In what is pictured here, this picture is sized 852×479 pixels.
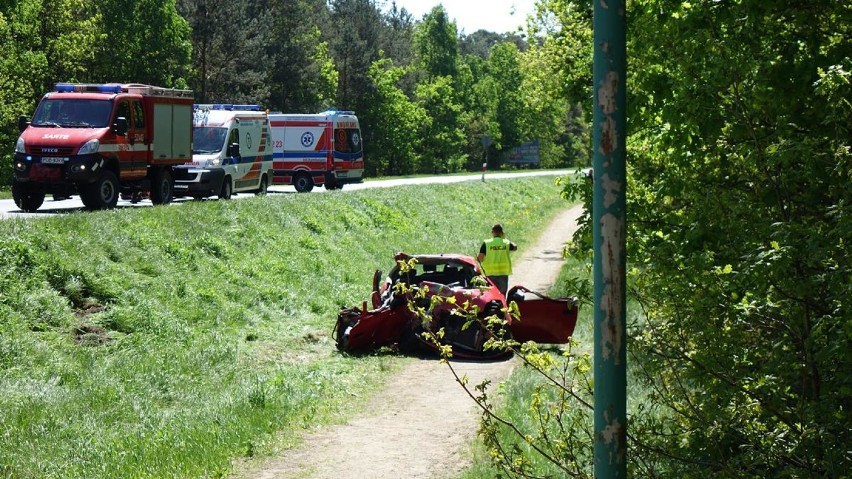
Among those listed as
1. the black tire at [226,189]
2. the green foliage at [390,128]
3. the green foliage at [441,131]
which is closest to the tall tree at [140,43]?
the black tire at [226,189]

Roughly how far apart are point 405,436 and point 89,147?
14.7 metres

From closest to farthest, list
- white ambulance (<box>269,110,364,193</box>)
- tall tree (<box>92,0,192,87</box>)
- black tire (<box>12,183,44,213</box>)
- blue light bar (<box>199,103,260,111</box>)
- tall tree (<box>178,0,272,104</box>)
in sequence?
A: black tire (<box>12,183,44,213</box>) < blue light bar (<box>199,103,260,111</box>) < white ambulance (<box>269,110,364,193</box>) < tall tree (<box>92,0,192,87</box>) < tall tree (<box>178,0,272,104</box>)

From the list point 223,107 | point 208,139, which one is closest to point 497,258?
point 208,139

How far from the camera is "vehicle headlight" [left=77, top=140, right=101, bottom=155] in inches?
921

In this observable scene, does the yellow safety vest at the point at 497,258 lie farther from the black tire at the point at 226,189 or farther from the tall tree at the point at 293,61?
the tall tree at the point at 293,61

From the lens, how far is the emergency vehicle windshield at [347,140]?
42.8 m

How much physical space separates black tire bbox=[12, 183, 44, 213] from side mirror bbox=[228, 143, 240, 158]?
28.2ft

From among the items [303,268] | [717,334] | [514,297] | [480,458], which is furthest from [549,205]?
[717,334]

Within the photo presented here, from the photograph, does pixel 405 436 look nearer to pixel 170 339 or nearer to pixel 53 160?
pixel 170 339

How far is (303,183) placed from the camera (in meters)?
42.8

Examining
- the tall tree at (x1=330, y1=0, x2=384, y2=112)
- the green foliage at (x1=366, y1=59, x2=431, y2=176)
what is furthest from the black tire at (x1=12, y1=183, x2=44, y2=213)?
the tall tree at (x1=330, y1=0, x2=384, y2=112)

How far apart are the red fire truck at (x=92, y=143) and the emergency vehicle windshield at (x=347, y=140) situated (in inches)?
638

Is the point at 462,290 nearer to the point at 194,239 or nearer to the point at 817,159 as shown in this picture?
the point at 194,239

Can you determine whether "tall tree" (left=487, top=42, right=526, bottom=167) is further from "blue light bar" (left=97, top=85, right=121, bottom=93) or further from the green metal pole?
the green metal pole
